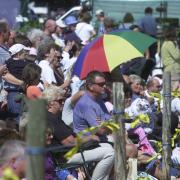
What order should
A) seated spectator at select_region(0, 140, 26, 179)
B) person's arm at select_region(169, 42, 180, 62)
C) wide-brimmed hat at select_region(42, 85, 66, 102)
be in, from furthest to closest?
person's arm at select_region(169, 42, 180, 62), wide-brimmed hat at select_region(42, 85, 66, 102), seated spectator at select_region(0, 140, 26, 179)

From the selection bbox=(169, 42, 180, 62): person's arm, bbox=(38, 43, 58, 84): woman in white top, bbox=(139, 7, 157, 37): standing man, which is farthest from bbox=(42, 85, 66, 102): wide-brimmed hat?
bbox=(139, 7, 157, 37): standing man

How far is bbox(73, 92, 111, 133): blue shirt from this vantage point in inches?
332

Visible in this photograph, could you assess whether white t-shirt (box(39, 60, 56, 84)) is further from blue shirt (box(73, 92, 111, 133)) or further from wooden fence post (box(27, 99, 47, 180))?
wooden fence post (box(27, 99, 47, 180))

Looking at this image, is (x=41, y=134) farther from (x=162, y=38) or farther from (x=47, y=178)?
(x=162, y=38)

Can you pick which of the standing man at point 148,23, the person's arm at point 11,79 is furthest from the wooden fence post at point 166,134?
the standing man at point 148,23

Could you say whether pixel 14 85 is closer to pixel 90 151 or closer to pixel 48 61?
pixel 48 61

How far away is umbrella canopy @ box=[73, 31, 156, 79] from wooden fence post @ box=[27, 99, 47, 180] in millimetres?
5690

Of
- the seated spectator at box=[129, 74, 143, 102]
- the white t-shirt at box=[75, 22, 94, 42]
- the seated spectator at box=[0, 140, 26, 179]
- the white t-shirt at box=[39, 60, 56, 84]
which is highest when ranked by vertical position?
the seated spectator at box=[0, 140, 26, 179]

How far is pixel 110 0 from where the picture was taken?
763 inches

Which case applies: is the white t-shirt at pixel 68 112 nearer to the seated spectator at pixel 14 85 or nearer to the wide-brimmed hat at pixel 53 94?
the seated spectator at pixel 14 85

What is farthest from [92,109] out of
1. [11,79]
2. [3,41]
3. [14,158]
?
[14,158]

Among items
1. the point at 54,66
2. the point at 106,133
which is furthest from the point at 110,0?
the point at 106,133

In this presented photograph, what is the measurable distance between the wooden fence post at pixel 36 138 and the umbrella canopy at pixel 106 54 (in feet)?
18.7

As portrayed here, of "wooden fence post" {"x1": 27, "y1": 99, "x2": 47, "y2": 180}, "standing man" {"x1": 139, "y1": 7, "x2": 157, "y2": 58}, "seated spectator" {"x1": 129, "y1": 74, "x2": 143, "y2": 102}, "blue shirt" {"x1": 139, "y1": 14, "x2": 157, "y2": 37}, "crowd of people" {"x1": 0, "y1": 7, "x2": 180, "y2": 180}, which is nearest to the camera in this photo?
"wooden fence post" {"x1": 27, "y1": 99, "x2": 47, "y2": 180}
